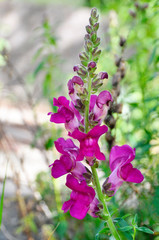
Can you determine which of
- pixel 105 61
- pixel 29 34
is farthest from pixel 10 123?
pixel 29 34

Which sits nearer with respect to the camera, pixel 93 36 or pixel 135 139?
pixel 93 36

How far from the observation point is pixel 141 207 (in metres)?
1.44

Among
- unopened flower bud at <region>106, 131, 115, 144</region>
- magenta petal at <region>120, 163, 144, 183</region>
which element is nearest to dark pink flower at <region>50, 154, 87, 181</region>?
magenta petal at <region>120, 163, 144, 183</region>

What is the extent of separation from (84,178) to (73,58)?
3994 millimetres

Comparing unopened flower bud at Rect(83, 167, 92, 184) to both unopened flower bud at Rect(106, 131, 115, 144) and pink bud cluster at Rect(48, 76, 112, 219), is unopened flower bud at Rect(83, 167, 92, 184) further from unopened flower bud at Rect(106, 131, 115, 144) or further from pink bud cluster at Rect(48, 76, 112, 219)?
unopened flower bud at Rect(106, 131, 115, 144)

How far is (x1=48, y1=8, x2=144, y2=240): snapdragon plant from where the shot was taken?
32.4 inches

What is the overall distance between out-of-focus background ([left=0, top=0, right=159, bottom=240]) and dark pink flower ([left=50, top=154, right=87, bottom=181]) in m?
0.20

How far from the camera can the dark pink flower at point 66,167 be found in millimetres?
851

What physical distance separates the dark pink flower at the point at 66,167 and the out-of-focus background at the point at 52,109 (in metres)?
0.20

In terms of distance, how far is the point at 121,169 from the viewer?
885 millimetres

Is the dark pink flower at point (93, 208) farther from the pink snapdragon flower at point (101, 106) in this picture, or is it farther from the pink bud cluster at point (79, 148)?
the pink snapdragon flower at point (101, 106)

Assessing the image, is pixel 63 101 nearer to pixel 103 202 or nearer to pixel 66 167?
pixel 66 167

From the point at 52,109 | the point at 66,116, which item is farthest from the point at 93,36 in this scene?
the point at 52,109

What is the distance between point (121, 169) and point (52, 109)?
63 centimetres
